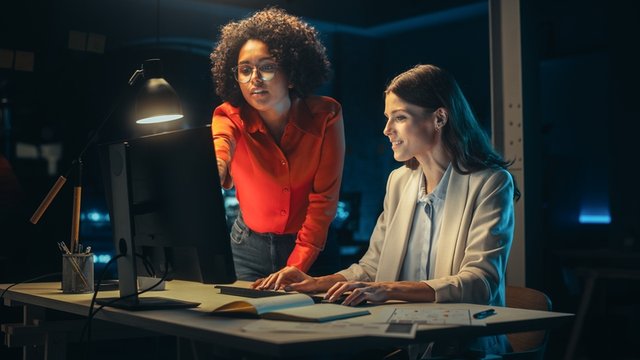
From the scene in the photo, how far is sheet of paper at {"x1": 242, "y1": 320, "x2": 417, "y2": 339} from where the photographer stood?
4.92 feet

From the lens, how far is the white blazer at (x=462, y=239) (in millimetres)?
2164

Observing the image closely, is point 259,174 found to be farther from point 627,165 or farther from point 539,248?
point 627,165

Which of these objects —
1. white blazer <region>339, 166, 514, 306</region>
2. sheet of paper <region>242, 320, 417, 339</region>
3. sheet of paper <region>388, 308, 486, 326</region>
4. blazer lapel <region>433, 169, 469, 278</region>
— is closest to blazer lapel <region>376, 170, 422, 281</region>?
white blazer <region>339, 166, 514, 306</region>

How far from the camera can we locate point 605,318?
546cm

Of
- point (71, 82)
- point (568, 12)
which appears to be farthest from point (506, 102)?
point (568, 12)

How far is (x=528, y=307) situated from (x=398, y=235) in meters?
0.47

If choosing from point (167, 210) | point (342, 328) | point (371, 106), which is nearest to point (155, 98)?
point (167, 210)

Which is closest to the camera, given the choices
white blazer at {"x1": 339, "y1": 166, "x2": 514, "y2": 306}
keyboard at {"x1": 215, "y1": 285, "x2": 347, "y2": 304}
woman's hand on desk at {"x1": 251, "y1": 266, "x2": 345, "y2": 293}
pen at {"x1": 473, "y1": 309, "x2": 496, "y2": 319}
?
pen at {"x1": 473, "y1": 309, "x2": 496, "y2": 319}

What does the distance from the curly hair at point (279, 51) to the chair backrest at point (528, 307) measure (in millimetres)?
1132

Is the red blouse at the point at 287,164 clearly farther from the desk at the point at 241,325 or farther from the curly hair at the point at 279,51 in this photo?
the desk at the point at 241,325

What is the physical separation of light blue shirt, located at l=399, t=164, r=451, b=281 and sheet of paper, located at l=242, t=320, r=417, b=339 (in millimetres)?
876

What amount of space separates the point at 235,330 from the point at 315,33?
1902mm

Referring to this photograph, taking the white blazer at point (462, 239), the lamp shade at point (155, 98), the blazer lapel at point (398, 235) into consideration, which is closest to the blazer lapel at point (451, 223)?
the white blazer at point (462, 239)

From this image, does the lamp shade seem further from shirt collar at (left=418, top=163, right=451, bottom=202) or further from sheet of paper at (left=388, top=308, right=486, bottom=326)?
sheet of paper at (left=388, top=308, right=486, bottom=326)
